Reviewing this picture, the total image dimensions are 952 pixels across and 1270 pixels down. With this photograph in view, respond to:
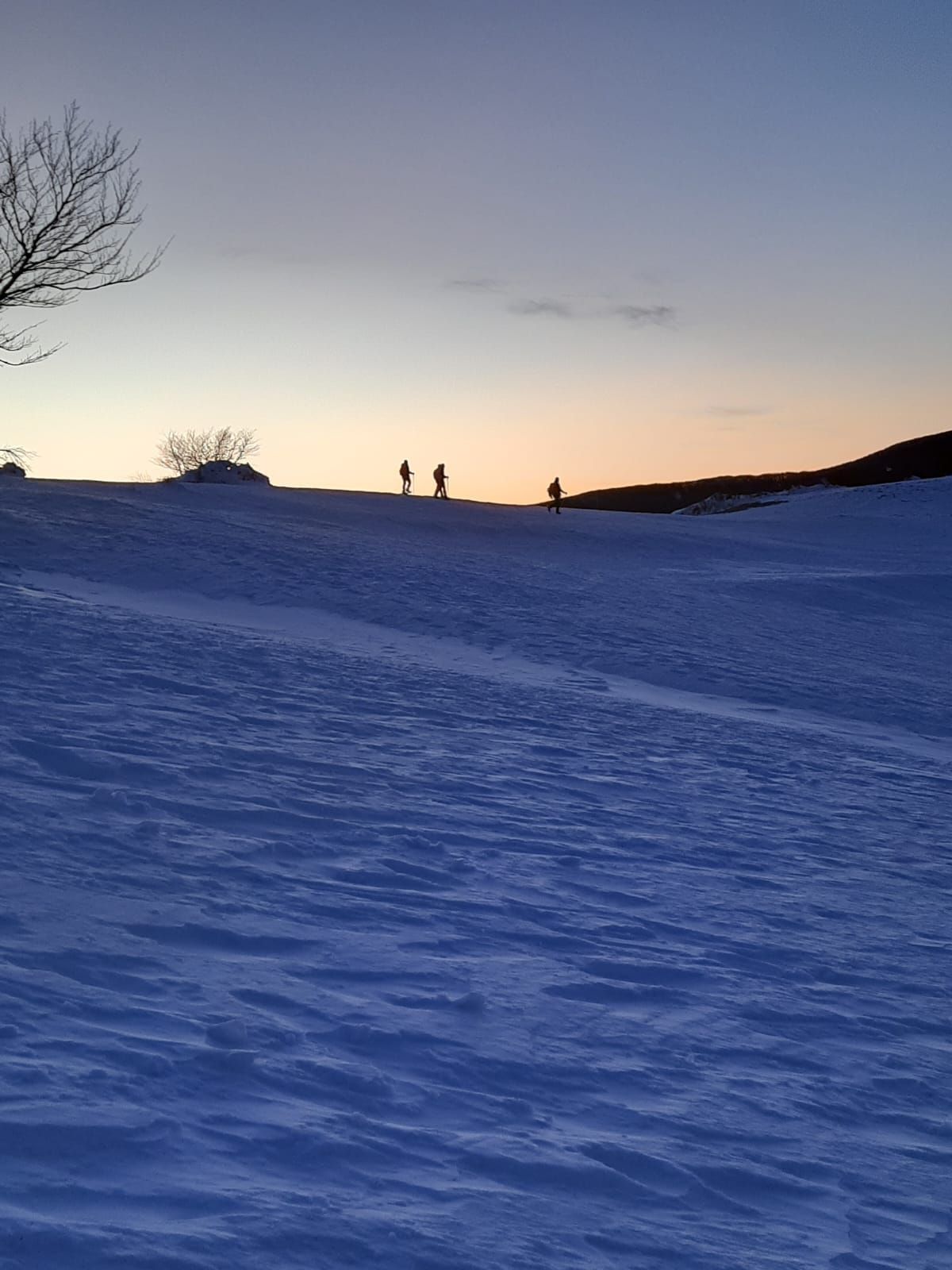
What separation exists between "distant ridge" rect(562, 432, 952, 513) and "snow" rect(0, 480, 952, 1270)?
111 m

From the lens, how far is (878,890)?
6449 mm

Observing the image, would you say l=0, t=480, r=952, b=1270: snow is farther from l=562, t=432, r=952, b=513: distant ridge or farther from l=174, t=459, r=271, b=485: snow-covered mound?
l=562, t=432, r=952, b=513: distant ridge

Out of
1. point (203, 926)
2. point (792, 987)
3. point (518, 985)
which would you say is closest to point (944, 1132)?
point (792, 987)

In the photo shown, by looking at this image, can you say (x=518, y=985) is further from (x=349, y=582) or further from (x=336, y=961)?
(x=349, y=582)

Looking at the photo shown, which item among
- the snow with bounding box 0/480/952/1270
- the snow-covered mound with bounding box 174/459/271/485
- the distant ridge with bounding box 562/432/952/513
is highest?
the distant ridge with bounding box 562/432/952/513

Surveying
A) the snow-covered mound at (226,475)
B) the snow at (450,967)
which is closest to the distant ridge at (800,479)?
the snow-covered mound at (226,475)

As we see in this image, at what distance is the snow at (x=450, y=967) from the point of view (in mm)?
3123

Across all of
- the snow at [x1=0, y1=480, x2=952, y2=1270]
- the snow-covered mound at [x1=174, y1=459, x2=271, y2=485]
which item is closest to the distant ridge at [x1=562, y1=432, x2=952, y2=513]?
the snow-covered mound at [x1=174, y1=459, x2=271, y2=485]

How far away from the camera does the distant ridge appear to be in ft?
393

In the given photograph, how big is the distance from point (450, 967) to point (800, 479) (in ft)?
416

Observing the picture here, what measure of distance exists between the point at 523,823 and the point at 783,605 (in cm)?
1535

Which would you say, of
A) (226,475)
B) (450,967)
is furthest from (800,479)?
(450,967)

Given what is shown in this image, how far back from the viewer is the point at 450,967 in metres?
4.68

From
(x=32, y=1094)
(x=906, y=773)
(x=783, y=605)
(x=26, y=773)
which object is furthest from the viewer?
(x=783, y=605)
